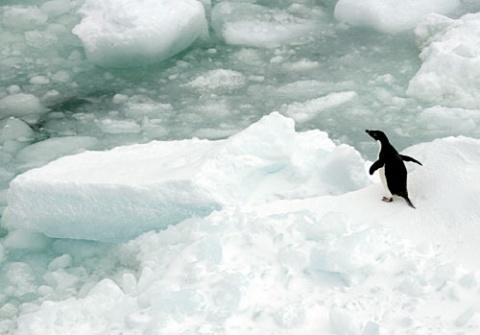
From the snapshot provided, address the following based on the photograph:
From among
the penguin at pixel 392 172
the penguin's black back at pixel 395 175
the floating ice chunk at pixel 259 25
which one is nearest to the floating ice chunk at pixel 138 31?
the floating ice chunk at pixel 259 25

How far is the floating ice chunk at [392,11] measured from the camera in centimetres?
626

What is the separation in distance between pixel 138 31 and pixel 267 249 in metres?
2.79

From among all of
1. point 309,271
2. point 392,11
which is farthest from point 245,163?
point 392,11

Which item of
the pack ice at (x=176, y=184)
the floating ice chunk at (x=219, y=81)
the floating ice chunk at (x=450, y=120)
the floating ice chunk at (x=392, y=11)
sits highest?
the pack ice at (x=176, y=184)

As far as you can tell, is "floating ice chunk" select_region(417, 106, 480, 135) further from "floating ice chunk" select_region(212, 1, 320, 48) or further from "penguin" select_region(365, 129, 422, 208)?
"floating ice chunk" select_region(212, 1, 320, 48)

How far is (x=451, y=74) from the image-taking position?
17.8 feet

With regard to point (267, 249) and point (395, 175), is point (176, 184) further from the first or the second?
point (395, 175)

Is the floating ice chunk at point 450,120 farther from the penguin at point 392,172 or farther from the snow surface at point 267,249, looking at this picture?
the penguin at point 392,172

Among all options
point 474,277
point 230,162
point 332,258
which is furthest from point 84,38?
point 474,277

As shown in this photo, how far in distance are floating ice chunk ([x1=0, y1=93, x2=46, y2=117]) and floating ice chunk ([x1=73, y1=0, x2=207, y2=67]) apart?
61cm

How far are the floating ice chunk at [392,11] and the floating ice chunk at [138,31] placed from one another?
119cm

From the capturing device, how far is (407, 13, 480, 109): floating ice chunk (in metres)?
5.34

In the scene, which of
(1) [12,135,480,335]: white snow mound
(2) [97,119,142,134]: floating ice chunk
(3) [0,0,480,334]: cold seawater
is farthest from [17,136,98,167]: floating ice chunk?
(1) [12,135,480,335]: white snow mound

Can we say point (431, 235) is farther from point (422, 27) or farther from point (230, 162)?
point (422, 27)
